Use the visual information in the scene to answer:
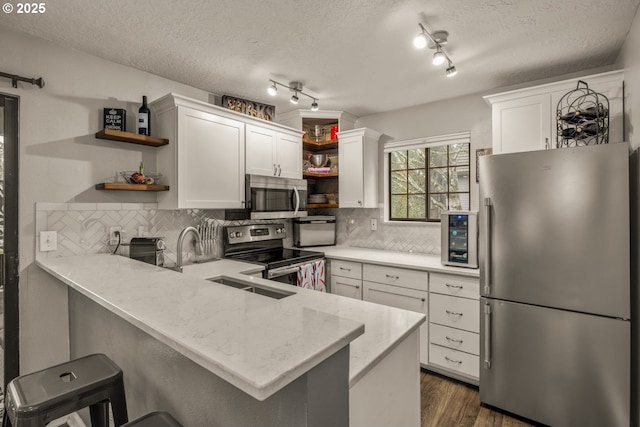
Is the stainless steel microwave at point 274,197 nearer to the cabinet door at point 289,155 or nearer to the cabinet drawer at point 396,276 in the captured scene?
the cabinet door at point 289,155

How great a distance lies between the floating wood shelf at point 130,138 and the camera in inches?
86.5

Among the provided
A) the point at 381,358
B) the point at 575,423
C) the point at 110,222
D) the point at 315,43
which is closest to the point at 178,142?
the point at 110,222

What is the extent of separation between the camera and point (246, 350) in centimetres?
67

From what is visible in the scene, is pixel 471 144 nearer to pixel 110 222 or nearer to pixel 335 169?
pixel 335 169

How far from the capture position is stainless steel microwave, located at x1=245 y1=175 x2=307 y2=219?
114 inches

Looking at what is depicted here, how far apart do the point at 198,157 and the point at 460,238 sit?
2.21 meters

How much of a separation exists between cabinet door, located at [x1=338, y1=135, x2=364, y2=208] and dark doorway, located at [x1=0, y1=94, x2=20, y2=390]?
2.69m

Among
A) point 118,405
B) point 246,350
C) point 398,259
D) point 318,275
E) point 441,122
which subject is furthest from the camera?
point 441,122

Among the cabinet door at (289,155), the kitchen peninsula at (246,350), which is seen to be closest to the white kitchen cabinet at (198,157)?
the cabinet door at (289,155)

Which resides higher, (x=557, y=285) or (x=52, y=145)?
(x=52, y=145)

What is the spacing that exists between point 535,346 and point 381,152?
7.74 ft

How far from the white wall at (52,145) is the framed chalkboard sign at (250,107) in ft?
2.75

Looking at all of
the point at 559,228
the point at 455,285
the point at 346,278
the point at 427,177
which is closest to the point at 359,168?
the point at 427,177

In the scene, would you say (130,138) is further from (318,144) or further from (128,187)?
(318,144)
